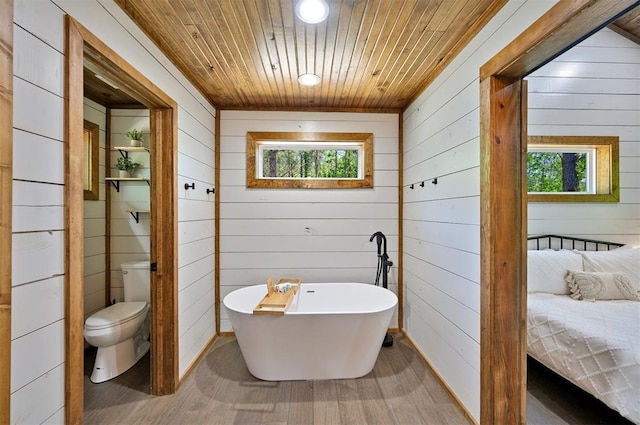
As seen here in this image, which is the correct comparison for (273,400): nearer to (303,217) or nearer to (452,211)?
(303,217)

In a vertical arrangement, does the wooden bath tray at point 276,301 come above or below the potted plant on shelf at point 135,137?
below

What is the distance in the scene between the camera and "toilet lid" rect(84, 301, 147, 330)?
6.59 feet

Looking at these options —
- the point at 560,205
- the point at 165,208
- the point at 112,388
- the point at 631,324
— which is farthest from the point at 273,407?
the point at 560,205

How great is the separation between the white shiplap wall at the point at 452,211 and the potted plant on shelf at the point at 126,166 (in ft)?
9.00

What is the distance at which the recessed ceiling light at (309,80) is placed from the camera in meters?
2.21

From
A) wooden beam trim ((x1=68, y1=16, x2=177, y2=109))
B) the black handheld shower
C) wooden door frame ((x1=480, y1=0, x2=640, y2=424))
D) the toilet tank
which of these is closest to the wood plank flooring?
the black handheld shower

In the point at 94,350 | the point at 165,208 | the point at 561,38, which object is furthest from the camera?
the point at 94,350

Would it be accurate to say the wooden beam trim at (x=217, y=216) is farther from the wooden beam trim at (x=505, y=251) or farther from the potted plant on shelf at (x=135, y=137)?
the wooden beam trim at (x=505, y=251)

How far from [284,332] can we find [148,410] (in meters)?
0.98

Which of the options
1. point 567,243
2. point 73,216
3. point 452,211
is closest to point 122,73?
point 73,216

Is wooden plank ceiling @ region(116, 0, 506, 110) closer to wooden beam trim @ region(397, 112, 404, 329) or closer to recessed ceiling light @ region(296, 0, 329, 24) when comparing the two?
recessed ceiling light @ region(296, 0, 329, 24)

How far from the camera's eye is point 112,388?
199 cm

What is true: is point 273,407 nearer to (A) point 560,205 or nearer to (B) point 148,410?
(B) point 148,410

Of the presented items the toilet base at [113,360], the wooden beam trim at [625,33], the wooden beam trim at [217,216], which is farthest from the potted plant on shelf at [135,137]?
the wooden beam trim at [625,33]
